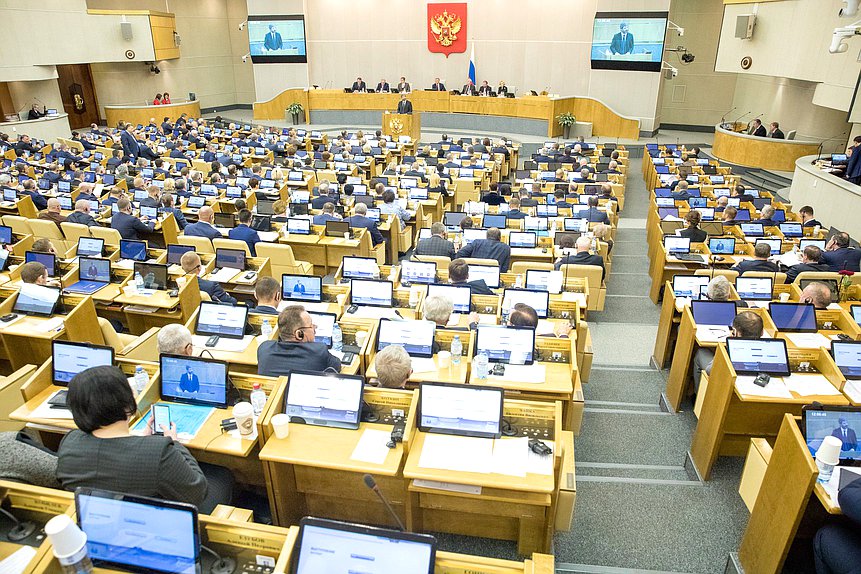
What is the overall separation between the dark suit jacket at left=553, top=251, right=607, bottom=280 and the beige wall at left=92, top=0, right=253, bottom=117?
78.9ft

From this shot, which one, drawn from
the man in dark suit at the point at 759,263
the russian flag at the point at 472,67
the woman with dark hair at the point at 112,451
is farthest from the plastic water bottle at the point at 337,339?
the russian flag at the point at 472,67

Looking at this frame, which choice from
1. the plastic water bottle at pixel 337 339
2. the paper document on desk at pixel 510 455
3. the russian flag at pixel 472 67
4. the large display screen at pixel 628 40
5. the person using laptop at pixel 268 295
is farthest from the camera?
the russian flag at pixel 472 67

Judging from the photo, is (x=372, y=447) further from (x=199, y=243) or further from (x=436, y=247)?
(x=199, y=243)

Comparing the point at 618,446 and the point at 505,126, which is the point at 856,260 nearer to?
the point at 618,446

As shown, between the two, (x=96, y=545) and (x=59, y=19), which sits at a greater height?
(x=59, y=19)

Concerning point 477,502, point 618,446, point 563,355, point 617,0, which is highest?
point 617,0

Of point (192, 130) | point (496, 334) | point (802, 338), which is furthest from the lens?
point (192, 130)

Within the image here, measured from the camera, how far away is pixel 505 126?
20969 mm

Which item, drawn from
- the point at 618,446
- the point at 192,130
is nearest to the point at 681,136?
the point at 192,130

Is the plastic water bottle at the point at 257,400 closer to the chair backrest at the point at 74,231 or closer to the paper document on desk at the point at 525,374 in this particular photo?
the paper document on desk at the point at 525,374

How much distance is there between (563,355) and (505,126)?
57.7 ft

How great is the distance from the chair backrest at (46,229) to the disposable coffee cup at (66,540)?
7273mm

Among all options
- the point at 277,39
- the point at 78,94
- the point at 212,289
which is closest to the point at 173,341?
the point at 212,289

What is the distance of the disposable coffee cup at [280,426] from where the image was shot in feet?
11.7
